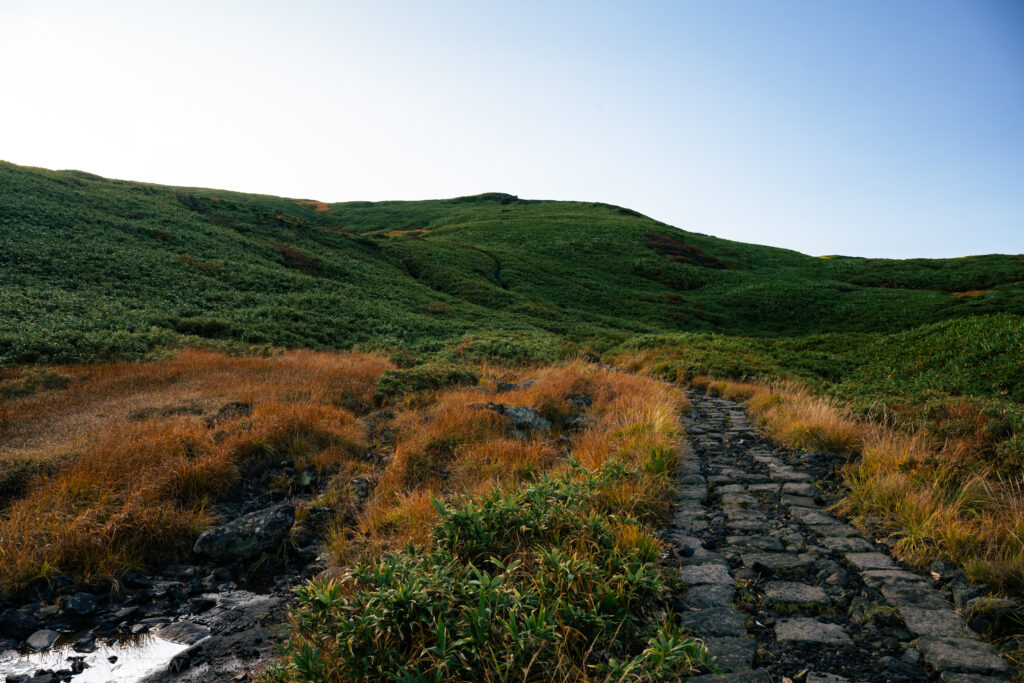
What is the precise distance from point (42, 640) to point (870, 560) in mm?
7474

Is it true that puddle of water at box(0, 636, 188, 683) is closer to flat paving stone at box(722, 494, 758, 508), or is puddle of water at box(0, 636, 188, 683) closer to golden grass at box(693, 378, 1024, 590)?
flat paving stone at box(722, 494, 758, 508)

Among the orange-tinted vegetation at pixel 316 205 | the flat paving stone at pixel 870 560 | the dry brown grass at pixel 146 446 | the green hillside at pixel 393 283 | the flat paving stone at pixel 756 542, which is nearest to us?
the flat paving stone at pixel 870 560

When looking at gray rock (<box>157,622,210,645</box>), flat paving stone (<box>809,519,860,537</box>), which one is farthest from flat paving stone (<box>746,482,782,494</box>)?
gray rock (<box>157,622,210,645</box>)

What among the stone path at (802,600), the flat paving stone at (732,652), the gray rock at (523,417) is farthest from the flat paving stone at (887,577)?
the gray rock at (523,417)

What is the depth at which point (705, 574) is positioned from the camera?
4.64 meters

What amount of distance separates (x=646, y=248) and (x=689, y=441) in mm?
61801

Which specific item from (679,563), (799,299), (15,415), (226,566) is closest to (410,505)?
(226,566)

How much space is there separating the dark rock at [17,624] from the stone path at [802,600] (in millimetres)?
5767

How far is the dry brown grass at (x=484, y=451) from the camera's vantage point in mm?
5762

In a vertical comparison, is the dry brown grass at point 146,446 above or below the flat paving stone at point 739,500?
→ below

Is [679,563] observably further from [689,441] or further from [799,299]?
[799,299]

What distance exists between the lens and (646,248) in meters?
67.6

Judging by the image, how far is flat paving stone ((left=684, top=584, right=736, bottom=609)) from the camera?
164 inches

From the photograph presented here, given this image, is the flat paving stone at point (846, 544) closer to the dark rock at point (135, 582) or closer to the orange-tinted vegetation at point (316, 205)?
the dark rock at point (135, 582)
